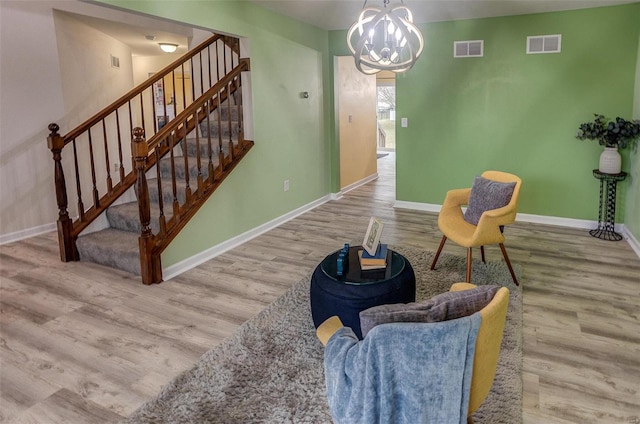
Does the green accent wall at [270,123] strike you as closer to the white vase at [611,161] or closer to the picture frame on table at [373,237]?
the picture frame on table at [373,237]

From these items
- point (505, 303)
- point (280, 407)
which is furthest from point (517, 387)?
point (280, 407)

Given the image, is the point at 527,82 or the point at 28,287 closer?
the point at 28,287

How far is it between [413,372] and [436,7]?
4350 millimetres

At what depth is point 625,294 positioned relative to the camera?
3.39m

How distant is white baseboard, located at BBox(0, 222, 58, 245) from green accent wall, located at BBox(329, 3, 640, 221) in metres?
4.32

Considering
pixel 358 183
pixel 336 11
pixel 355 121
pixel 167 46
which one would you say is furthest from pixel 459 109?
pixel 167 46

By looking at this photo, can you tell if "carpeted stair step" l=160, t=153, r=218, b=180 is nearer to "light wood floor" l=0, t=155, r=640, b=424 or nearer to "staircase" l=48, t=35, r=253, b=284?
"staircase" l=48, t=35, r=253, b=284

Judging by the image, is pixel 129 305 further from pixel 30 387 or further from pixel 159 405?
pixel 159 405

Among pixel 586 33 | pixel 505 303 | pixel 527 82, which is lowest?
pixel 505 303

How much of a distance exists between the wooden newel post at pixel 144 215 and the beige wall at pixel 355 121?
3.51m

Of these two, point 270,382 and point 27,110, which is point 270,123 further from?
point 270,382

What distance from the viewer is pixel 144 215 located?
356 centimetres

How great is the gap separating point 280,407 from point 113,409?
0.80 m

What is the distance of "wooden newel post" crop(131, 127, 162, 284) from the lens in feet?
11.4
